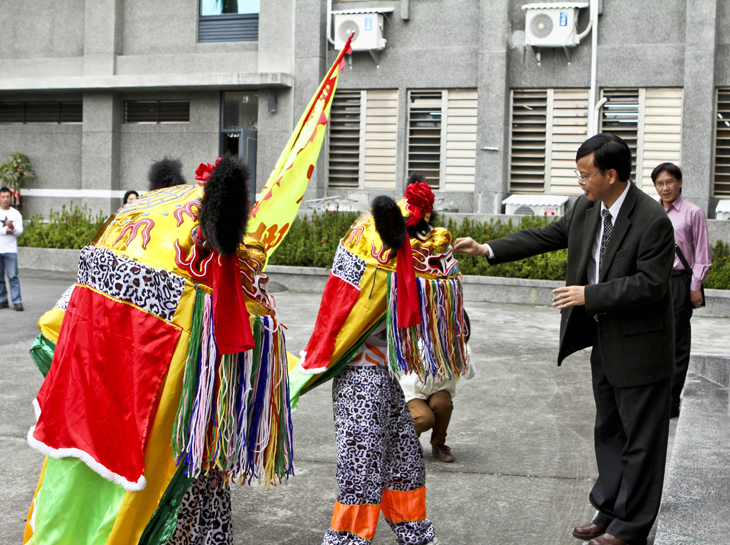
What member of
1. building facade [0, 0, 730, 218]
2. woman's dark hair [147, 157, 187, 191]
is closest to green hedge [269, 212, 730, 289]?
building facade [0, 0, 730, 218]

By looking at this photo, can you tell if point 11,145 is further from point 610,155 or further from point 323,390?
point 610,155

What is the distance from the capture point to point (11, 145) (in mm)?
19953

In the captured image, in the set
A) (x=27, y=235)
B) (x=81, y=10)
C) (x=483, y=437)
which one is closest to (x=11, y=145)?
(x=81, y=10)

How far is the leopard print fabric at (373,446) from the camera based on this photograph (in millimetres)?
3293

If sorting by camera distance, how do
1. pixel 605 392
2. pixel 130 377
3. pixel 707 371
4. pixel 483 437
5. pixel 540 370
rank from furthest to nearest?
pixel 540 370 → pixel 707 371 → pixel 483 437 → pixel 605 392 → pixel 130 377

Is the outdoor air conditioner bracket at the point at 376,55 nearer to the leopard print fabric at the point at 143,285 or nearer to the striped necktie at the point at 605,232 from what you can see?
the striped necktie at the point at 605,232

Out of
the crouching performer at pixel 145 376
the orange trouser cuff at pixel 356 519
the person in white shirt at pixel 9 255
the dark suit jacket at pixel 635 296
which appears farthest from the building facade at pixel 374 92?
the crouching performer at pixel 145 376

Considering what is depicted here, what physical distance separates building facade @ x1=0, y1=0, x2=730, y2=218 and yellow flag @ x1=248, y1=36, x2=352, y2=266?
1330cm

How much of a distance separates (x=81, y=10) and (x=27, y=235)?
6.59m

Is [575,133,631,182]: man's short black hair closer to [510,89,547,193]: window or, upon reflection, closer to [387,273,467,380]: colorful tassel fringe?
[387,273,467,380]: colorful tassel fringe

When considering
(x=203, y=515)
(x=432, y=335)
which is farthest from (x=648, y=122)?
(x=203, y=515)

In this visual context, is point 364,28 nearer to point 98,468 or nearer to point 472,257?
point 472,257

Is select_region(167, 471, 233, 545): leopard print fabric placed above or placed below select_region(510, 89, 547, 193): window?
below

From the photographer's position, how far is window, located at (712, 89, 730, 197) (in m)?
15.2
